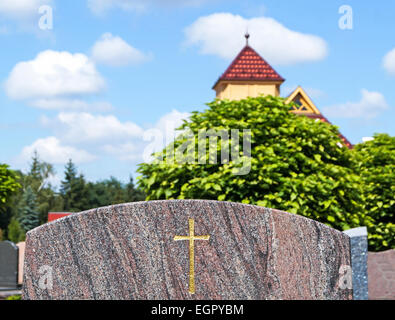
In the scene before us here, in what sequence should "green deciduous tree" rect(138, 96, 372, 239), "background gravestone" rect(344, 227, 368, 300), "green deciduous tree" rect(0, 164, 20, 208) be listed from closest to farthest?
"background gravestone" rect(344, 227, 368, 300) → "green deciduous tree" rect(138, 96, 372, 239) → "green deciduous tree" rect(0, 164, 20, 208)

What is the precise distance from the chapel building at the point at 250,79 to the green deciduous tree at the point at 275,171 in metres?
13.3

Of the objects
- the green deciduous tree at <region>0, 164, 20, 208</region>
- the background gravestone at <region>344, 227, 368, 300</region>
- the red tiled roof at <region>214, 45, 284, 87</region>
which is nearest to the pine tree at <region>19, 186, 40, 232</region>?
the red tiled roof at <region>214, 45, 284, 87</region>

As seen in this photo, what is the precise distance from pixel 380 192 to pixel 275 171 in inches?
274

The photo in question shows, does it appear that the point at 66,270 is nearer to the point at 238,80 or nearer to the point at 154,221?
the point at 154,221

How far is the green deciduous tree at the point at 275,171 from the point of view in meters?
9.30

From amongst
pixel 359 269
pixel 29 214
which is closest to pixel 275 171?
pixel 359 269

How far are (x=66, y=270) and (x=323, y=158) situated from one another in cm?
731

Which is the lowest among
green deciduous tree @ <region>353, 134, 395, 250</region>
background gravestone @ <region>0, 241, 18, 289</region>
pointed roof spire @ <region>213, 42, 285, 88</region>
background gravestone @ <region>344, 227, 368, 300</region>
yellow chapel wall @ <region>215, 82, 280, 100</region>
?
background gravestone @ <region>0, 241, 18, 289</region>

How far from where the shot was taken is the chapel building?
24422mm

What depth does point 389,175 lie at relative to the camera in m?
15.0

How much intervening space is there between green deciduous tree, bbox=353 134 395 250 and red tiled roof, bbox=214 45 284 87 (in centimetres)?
924

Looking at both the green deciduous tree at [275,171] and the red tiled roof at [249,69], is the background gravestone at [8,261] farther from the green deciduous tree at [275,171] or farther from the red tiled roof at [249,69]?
the red tiled roof at [249,69]

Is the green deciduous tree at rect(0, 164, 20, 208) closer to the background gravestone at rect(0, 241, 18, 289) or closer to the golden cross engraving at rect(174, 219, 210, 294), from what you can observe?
the background gravestone at rect(0, 241, 18, 289)

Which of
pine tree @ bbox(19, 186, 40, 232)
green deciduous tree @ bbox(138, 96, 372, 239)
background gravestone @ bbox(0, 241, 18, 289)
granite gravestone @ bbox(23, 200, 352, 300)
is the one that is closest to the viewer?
granite gravestone @ bbox(23, 200, 352, 300)
